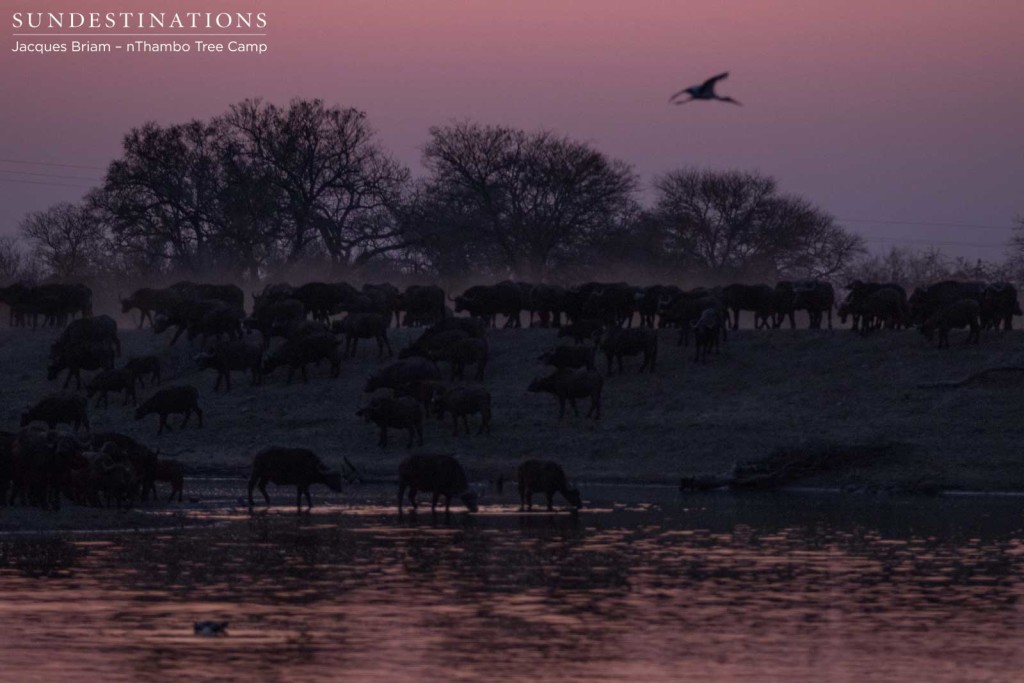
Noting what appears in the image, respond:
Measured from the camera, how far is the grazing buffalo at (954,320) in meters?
43.5

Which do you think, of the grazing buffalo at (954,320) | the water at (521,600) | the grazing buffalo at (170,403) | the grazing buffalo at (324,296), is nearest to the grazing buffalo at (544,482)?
the water at (521,600)

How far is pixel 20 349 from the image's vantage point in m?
55.9

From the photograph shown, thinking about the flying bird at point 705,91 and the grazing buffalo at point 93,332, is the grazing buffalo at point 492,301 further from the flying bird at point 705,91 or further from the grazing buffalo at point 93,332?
the flying bird at point 705,91

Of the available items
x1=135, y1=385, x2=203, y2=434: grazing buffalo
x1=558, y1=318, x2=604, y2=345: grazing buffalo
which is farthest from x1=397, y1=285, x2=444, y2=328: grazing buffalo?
x1=135, y1=385, x2=203, y2=434: grazing buffalo

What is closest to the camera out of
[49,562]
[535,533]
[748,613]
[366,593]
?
[748,613]

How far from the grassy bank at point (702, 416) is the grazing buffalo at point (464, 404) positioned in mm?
419

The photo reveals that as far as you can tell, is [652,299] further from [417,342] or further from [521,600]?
[521,600]

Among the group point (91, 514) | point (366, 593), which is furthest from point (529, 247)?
point (366, 593)

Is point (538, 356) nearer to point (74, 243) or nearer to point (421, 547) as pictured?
point (421, 547)

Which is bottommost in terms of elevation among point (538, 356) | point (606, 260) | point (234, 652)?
point (234, 652)

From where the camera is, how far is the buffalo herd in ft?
93.6

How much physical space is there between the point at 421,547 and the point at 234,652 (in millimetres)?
7690

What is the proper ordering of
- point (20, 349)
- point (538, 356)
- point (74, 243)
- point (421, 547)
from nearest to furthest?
point (421, 547), point (538, 356), point (20, 349), point (74, 243)

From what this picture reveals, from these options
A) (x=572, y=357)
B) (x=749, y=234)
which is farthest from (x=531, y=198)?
(x=572, y=357)
